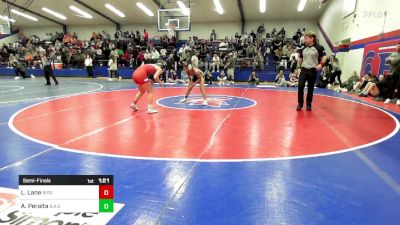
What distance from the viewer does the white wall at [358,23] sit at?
12066 millimetres

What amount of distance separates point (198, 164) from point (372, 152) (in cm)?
270

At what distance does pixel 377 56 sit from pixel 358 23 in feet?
12.7

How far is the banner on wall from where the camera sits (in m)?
11.8

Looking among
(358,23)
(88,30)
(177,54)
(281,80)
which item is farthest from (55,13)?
(358,23)

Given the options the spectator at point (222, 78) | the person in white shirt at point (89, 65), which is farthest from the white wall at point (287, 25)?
the person in white shirt at point (89, 65)

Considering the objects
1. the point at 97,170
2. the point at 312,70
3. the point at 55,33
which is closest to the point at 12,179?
the point at 97,170

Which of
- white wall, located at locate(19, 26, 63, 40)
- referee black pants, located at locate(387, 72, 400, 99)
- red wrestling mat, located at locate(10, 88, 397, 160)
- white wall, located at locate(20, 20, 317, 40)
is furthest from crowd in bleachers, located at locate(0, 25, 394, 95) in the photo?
red wrestling mat, located at locate(10, 88, 397, 160)

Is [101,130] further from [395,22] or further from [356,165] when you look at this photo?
[395,22]

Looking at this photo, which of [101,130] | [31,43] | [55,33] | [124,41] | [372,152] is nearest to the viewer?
[372,152]

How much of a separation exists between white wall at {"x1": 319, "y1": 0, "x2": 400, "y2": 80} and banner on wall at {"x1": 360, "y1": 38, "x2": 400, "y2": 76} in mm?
566

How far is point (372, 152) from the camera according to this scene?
4434 millimetres

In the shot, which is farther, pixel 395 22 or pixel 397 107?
pixel 395 22

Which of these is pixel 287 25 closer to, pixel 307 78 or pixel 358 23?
pixel 358 23

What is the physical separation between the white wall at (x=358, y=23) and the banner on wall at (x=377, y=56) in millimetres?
566
